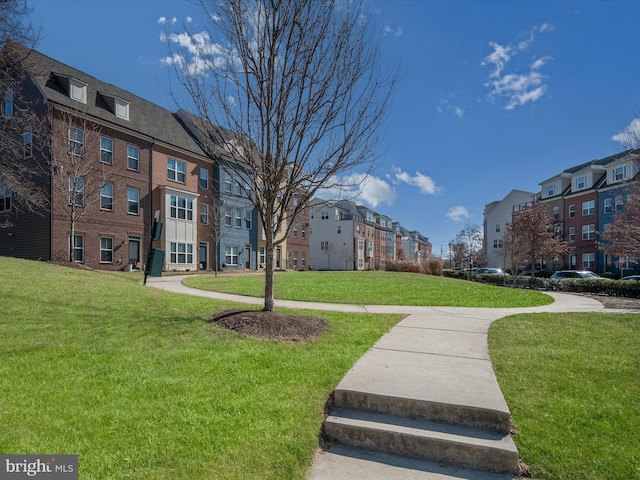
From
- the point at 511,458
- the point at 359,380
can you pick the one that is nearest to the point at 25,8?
the point at 359,380

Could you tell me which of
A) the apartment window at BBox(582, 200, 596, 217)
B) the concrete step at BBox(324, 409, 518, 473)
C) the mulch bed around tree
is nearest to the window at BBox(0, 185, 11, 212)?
the mulch bed around tree

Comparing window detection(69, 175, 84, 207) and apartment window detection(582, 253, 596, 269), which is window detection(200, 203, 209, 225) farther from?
apartment window detection(582, 253, 596, 269)

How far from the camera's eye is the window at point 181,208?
92.0ft

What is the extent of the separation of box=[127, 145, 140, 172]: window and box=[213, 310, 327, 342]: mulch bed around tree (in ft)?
73.1

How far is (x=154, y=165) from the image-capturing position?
27219 mm

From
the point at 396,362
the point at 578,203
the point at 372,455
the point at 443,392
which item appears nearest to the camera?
the point at 372,455

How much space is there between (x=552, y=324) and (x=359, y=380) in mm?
6113

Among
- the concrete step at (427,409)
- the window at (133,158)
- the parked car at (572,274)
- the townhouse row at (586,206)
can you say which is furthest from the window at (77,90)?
the townhouse row at (586,206)

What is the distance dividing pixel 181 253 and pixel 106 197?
7.03 meters

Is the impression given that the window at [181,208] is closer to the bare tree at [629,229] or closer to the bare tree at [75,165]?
the bare tree at [75,165]

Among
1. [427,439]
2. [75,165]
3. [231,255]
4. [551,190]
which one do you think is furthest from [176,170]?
[551,190]

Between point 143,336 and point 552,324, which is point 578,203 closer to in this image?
point 552,324

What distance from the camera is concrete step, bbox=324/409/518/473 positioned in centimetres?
311

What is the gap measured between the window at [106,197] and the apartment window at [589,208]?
1748 inches
